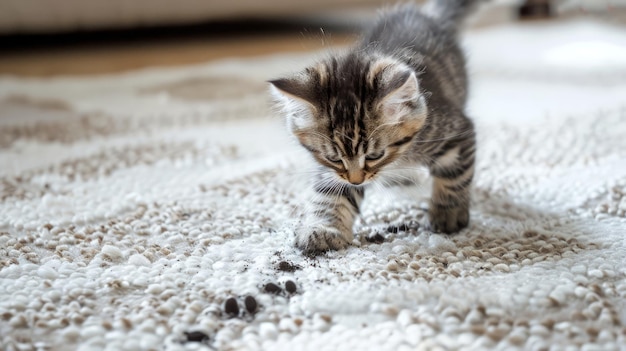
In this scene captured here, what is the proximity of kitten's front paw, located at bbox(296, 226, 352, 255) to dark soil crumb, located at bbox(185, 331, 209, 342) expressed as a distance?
0.35 metres

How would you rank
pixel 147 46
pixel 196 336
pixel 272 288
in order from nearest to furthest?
1. pixel 196 336
2. pixel 272 288
3. pixel 147 46

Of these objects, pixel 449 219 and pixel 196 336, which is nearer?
pixel 196 336

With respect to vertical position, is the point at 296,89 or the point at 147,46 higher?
the point at 147,46

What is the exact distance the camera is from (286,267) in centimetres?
118

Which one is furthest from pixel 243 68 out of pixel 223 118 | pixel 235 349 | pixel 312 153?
pixel 235 349

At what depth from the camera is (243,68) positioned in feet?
10.4

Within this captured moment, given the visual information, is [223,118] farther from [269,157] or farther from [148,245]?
[148,245]

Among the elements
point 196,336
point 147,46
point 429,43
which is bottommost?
point 196,336

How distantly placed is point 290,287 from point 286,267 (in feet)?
0.30

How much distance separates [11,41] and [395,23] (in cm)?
284

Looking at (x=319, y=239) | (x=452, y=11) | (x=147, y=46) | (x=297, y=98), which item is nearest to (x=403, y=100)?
(x=297, y=98)

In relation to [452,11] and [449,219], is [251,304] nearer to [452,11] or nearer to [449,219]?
[449,219]

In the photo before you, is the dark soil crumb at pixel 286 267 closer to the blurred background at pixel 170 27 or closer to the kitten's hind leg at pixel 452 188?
the kitten's hind leg at pixel 452 188

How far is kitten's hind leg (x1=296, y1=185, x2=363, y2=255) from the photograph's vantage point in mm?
1279
